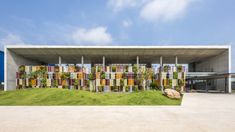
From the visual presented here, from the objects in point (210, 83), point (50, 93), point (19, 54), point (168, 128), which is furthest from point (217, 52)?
point (19, 54)

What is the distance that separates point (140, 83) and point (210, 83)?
20.4 meters

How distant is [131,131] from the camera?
306 inches

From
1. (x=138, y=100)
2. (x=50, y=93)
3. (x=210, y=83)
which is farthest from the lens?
(x=210, y=83)

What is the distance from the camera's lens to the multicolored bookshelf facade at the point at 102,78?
41.9m

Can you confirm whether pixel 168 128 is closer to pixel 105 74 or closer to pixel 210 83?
pixel 105 74

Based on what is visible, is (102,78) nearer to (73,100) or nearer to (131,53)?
(131,53)

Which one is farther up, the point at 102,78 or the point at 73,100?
the point at 102,78

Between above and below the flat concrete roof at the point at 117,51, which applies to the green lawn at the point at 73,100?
below

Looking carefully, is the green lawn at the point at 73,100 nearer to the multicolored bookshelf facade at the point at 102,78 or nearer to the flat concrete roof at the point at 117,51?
the flat concrete roof at the point at 117,51

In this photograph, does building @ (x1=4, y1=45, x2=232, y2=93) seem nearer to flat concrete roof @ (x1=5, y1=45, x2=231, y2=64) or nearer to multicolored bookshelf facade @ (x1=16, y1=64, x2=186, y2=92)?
flat concrete roof @ (x1=5, y1=45, x2=231, y2=64)

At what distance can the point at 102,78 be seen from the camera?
4219cm

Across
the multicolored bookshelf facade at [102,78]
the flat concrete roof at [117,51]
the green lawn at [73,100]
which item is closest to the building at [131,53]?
the flat concrete roof at [117,51]

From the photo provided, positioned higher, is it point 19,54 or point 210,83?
point 19,54

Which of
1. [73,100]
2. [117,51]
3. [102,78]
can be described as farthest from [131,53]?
[73,100]
